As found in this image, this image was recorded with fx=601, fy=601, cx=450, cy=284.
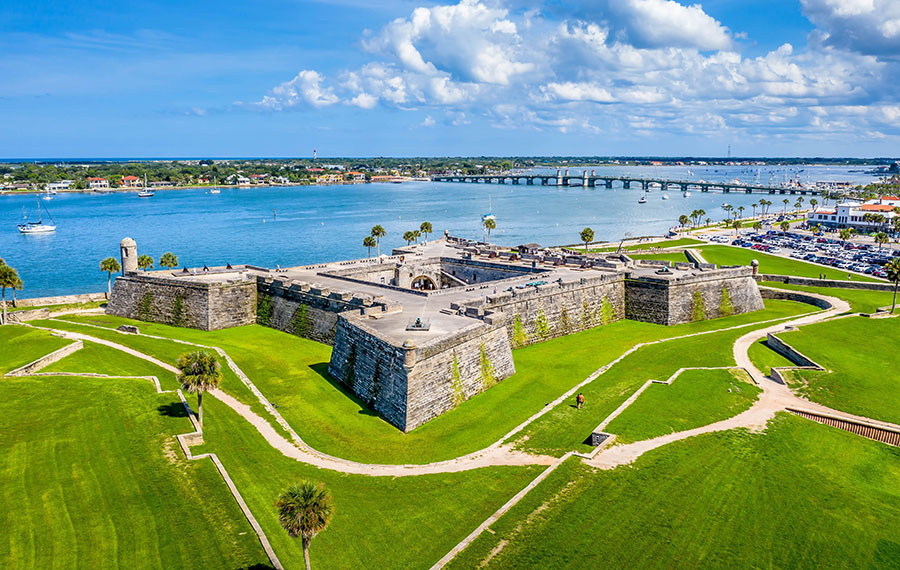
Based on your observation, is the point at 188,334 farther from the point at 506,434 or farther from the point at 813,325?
the point at 813,325

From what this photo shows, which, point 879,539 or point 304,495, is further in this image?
point 879,539

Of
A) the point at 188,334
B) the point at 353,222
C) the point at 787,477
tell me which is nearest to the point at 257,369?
the point at 188,334

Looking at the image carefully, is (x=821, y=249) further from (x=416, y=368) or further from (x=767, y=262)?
(x=416, y=368)

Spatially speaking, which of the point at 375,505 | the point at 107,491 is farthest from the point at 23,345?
the point at 375,505

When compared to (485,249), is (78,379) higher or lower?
lower

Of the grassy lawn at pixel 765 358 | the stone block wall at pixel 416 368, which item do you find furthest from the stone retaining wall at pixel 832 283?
the stone block wall at pixel 416 368

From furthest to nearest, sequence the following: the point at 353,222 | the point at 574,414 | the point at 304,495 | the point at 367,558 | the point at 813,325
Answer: the point at 353,222 → the point at 813,325 → the point at 574,414 → the point at 367,558 → the point at 304,495
